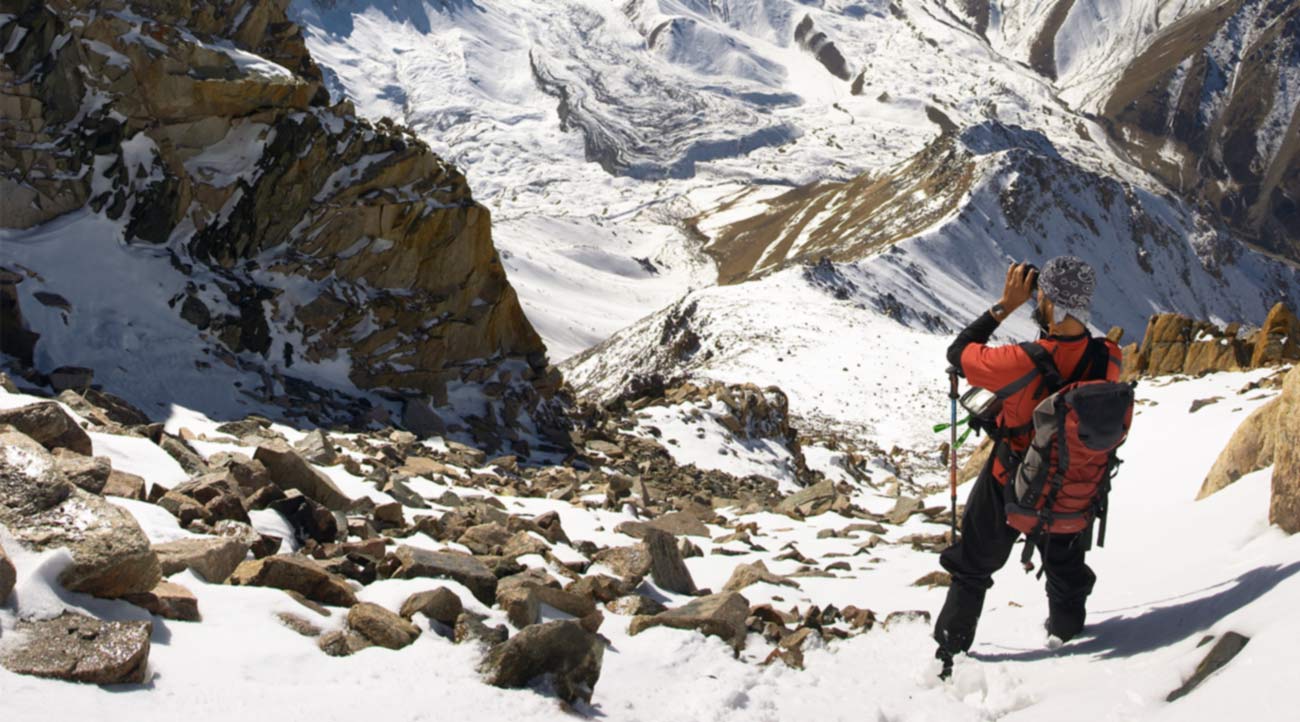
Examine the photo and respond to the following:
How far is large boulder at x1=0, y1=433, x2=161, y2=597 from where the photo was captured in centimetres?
420

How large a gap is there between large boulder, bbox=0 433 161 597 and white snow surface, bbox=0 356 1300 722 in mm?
88

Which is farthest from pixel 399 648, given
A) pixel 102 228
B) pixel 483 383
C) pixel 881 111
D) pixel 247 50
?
pixel 881 111

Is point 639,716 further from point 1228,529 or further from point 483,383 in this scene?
point 483,383

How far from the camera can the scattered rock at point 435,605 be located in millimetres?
5320

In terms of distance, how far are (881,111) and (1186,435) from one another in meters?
182

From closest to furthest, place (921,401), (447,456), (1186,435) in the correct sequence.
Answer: (1186,435), (447,456), (921,401)

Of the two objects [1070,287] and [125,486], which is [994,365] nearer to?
[1070,287]

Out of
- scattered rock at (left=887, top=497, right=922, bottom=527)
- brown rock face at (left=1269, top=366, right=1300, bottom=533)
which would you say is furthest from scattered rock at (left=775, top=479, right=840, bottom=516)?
brown rock face at (left=1269, top=366, right=1300, bottom=533)

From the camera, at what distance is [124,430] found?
832cm

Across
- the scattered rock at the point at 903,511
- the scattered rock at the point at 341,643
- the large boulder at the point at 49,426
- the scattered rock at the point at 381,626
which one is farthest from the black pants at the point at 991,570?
the scattered rock at the point at 903,511

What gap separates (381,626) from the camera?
4.96m

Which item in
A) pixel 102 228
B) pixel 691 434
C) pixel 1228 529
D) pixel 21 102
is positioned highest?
pixel 1228 529

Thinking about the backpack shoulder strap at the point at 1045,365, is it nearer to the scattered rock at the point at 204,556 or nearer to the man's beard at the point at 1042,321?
the man's beard at the point at 1042,321

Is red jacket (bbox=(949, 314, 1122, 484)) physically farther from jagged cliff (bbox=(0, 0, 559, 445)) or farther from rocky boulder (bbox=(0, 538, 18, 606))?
jagged cliff (bbox=(0, 0, 559, 445))
